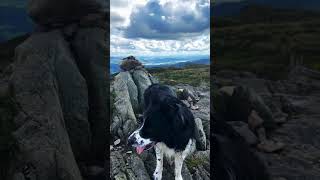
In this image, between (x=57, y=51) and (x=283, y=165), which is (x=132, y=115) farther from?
(x=283, y=165)

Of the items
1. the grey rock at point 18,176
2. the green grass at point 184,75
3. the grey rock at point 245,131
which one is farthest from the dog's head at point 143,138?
the grey rock at point 18,176

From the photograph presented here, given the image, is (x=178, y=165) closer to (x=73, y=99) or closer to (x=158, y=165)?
(x=158, y=165)

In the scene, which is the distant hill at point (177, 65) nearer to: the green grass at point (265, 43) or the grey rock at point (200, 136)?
the green grass at point (265, 43)

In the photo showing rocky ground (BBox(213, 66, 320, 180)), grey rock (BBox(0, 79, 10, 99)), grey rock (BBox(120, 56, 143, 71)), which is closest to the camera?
rocky ground (BBox(213, 66, 320, 180))

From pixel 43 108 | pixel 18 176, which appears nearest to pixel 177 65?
pixel 43 108

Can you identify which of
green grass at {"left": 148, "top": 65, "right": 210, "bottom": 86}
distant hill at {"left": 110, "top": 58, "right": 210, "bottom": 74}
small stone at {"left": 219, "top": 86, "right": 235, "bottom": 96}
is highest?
distant hill at {"left": 110, "top": 58, "right": 210, "bottom": 74}

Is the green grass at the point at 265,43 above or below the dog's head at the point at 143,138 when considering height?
above

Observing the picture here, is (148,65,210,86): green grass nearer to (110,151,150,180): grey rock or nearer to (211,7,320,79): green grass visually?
(211,7,320,79): green grass

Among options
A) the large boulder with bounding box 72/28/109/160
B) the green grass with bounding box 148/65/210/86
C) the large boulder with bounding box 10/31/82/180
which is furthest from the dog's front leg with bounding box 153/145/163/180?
the large boulder with bounding box 10/31/82/180

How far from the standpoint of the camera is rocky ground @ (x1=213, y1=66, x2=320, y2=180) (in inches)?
301

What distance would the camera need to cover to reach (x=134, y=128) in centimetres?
791

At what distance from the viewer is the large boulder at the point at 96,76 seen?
7.92 meters

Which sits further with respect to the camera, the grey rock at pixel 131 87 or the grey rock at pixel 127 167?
the grey rock at pixel 131 87

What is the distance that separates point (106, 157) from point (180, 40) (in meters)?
2.09
